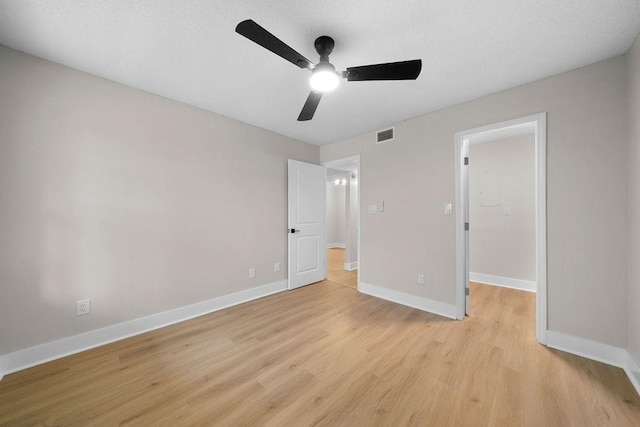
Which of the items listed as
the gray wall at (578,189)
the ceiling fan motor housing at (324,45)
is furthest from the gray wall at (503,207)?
the ceiling fan motor housing at (324,45)

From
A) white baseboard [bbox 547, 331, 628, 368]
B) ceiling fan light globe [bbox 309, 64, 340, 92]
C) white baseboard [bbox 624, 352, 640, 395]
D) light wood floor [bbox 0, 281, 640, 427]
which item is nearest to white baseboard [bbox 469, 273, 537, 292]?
light wood floor [bbox 0, 281, 640, 427]

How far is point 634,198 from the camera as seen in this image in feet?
5.57

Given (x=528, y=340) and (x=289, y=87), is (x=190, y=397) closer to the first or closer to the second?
(x=289, y=87)

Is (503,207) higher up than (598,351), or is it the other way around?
(503,207)

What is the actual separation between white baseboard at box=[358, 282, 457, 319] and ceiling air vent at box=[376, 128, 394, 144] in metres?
2.12

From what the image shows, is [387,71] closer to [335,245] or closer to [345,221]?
[345,221]

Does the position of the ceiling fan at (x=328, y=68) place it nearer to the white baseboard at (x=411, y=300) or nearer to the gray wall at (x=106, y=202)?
the gray wall at (x=106, y=202)

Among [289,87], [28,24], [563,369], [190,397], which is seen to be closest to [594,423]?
[563,369]

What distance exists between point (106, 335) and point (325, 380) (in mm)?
2057

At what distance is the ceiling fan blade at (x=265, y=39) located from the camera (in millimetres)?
1190

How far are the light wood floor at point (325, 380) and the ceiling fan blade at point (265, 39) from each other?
7.10 feet

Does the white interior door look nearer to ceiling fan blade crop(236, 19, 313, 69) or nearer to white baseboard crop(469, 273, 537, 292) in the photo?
ceiling fan blade crop(236, 19, 313, 69)

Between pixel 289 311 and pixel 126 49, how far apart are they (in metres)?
2.91

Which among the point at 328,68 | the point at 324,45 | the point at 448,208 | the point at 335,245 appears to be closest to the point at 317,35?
the point at 324,45
